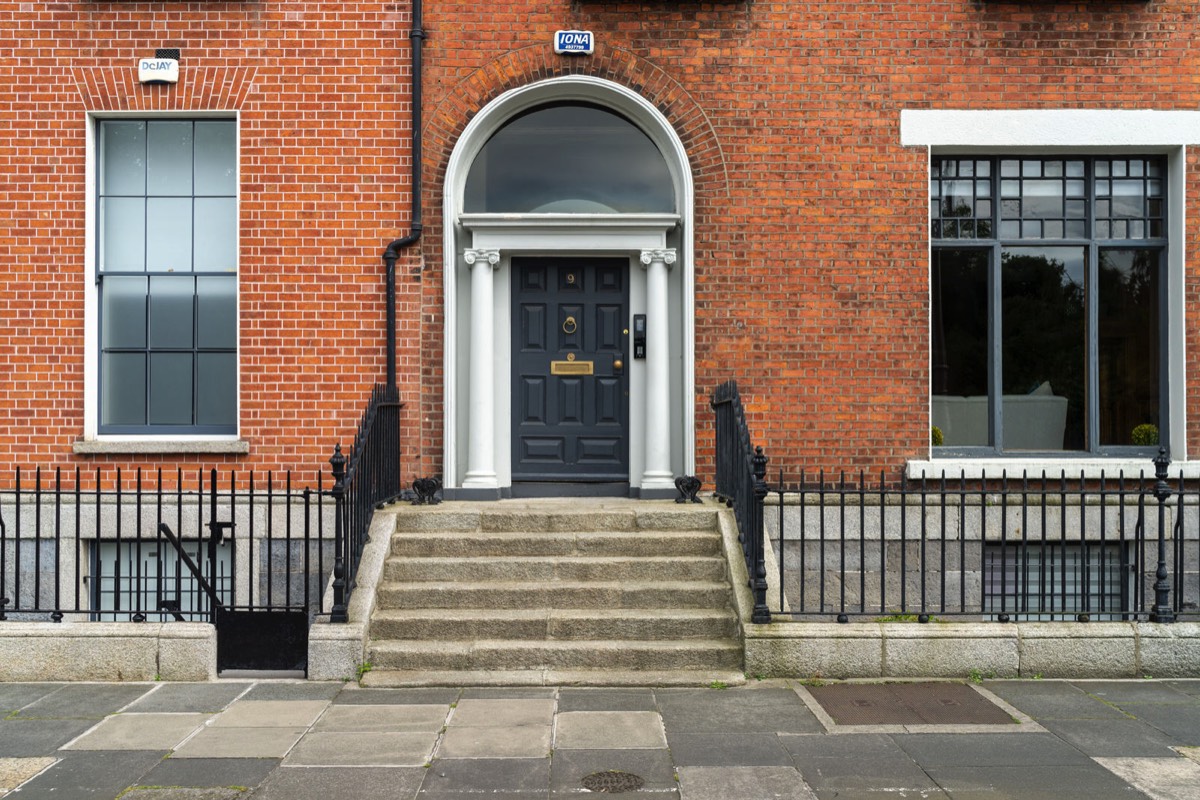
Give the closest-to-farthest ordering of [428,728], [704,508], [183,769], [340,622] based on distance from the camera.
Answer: [183,769], [428,728], [340,622], [704,508]

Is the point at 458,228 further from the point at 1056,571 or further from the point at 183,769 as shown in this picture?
the point at 1056,571

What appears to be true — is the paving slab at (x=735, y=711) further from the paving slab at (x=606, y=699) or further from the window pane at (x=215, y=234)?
the window pane at (x=215, y=234)

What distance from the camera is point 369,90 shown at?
905 cm

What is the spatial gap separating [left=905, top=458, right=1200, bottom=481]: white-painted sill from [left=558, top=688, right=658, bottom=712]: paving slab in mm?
3600

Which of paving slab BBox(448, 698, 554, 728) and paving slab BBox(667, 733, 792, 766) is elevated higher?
paving slab BBox(667, 733, 792, 766)

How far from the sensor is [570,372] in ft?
31.0

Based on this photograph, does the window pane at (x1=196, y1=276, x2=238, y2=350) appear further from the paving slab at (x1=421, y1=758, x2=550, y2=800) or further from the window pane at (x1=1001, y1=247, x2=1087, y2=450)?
the window pane at (x1=1001, y1=247, x2=1087, y2=450)

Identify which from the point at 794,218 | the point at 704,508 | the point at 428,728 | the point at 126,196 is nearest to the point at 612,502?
the point at 704,508

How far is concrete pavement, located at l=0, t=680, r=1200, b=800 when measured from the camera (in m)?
4.90

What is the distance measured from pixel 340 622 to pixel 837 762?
3406 mm

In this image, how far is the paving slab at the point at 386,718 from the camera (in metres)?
5.83

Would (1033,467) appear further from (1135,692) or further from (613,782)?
(613,782)

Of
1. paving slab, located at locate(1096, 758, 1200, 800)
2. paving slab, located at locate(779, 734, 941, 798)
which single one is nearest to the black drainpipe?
paving slab, located at locate(779, 734, 941, 798)

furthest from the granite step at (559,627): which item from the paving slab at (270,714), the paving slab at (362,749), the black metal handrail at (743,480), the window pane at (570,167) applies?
the window pane at (570,167)
